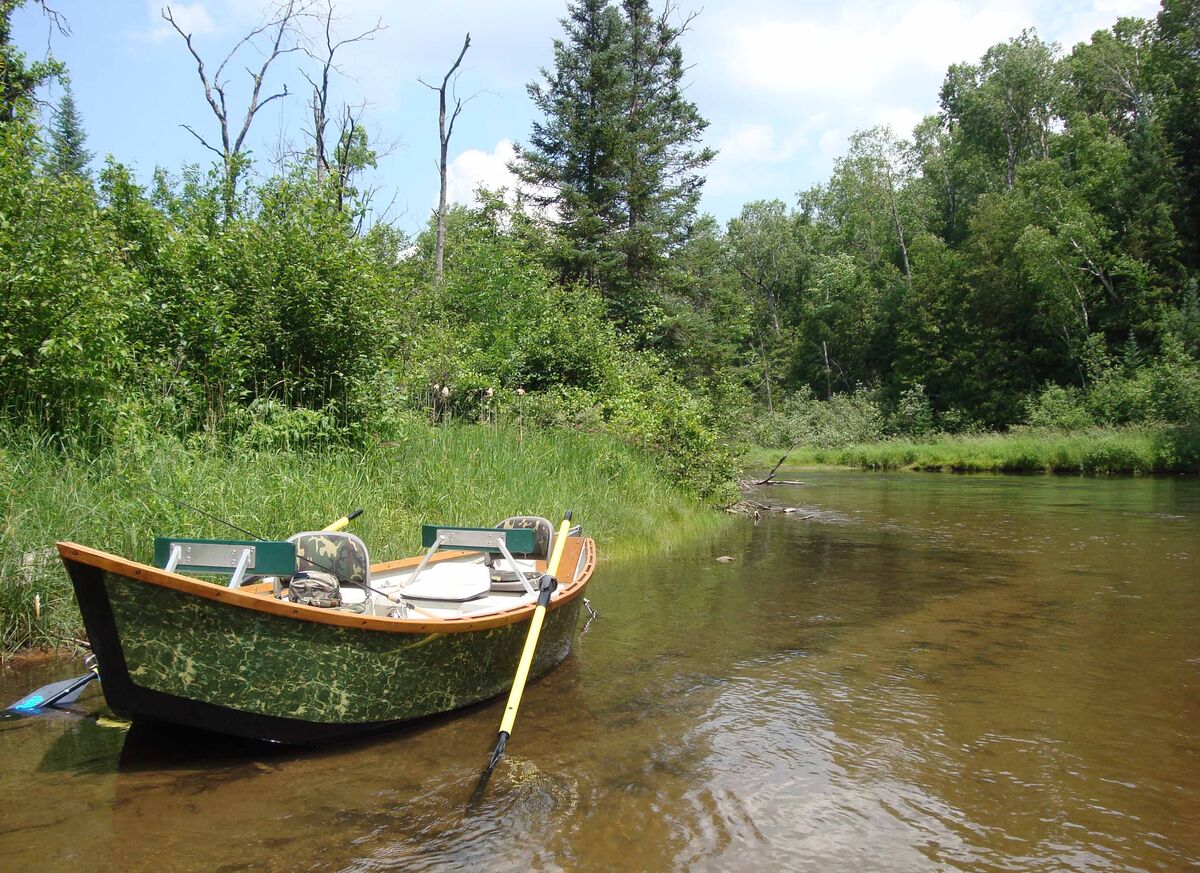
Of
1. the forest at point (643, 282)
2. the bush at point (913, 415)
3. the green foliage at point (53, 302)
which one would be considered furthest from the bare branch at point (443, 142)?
the bush at point (913, 415)

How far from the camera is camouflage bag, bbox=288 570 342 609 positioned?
5574mm

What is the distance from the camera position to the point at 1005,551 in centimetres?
1285

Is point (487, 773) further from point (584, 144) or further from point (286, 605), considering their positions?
point (584, 144)

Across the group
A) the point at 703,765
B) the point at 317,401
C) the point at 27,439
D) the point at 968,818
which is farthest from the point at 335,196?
the point at 968,818

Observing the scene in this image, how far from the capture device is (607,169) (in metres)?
24.7

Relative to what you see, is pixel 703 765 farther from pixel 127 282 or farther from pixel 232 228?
pixel 232 228

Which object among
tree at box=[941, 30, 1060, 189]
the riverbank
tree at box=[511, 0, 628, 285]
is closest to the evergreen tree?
tree at box=[511, 0, 628, 285]

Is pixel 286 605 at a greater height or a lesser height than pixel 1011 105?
lesser

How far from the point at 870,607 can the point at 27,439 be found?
846cm

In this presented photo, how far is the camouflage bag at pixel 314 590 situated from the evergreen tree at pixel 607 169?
16758 mm

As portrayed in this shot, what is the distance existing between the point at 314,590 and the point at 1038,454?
29.7m

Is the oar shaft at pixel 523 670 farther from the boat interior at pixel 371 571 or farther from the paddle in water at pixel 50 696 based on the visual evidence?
the paddle in water at pixel 50 696

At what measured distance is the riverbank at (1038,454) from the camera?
26.4m

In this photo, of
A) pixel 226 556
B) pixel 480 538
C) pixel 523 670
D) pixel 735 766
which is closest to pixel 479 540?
pixel 480 538
